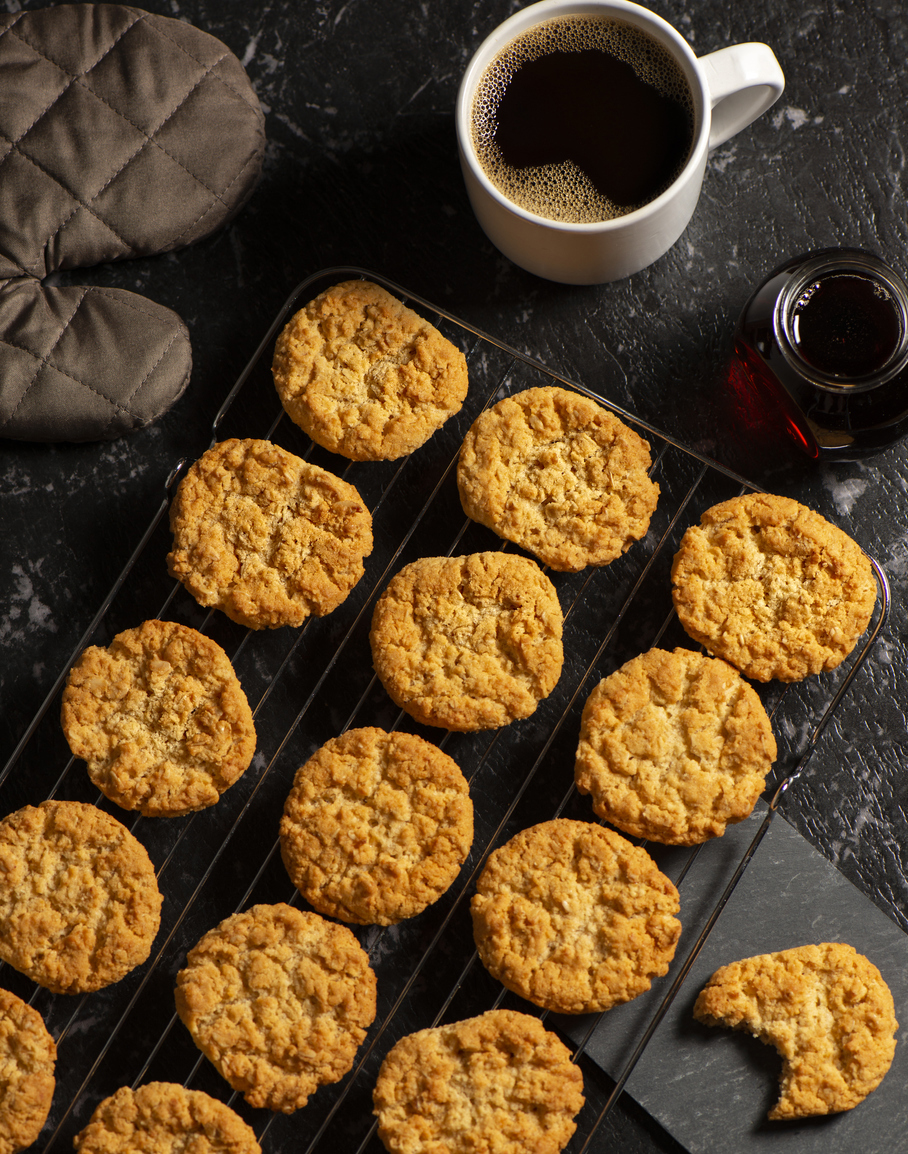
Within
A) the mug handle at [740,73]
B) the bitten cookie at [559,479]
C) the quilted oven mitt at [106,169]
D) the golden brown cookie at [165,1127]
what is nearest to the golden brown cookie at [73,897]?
the golden brown cookie at [165,1127]

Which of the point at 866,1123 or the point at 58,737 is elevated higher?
the point at 58,737

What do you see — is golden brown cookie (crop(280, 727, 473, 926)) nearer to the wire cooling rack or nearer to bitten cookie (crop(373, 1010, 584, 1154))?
the wire cooling rack

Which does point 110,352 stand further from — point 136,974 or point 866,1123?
→ point 866,1123

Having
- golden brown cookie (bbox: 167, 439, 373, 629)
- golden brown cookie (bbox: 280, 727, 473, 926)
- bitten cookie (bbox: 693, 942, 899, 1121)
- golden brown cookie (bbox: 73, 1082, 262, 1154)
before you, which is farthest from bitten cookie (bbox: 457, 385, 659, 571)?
golden brown cookie (bbox: 73, 1082, 262, 1154)

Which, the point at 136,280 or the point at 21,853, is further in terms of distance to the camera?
the point at 136,280

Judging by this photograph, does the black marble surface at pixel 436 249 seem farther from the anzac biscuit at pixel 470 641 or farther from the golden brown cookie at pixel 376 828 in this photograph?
the golden brown cookie at pixel 376 828

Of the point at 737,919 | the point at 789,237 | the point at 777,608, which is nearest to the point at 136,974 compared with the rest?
the point at 737,919

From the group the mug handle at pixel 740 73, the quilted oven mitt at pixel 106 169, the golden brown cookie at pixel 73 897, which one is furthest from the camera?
the quilted oven mitt at pixel 106 169
